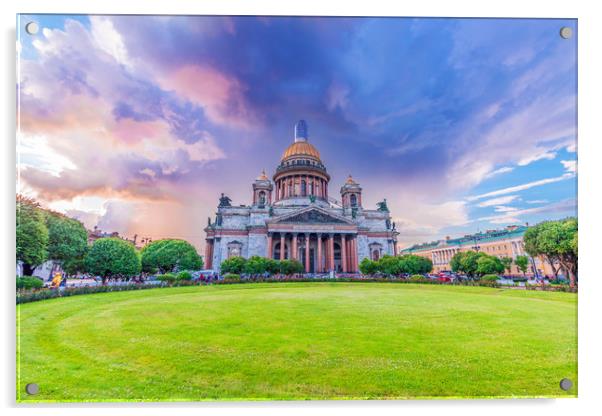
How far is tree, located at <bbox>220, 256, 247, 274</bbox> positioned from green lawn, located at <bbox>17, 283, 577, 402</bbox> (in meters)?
15.0

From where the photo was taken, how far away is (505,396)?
23.5 feet

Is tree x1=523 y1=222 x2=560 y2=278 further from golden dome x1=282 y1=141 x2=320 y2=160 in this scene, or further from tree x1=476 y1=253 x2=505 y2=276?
golden dome x1=282 y1=141 x2=320 y2=160

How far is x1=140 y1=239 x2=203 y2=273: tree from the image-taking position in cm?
1391

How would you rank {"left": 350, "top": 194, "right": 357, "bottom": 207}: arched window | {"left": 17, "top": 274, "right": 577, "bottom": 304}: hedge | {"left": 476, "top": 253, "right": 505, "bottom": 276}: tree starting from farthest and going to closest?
{"left": 350, "top": 194, "right": 357, "bottom": 207}: arched window, {"left": 476, "top": 253, "right": 505, "bottom": 276}: tree, {"left": 17, "top": 274, "right": 577, "bottom": 304}: hedge

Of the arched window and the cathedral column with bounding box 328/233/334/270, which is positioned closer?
the arched window

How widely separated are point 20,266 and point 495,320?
557 inches

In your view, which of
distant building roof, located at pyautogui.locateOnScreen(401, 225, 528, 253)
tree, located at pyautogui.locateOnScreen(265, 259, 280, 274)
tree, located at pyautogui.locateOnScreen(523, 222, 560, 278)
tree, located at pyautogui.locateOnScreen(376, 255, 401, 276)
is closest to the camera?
tree, located at pyautogui.locateOnScreen(523, 222, 560, 278)

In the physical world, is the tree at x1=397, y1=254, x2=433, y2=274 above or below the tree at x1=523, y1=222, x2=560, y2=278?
below

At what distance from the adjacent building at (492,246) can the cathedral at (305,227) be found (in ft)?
39.0

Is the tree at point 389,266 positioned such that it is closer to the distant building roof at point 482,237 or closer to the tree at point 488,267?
→ the tree at point 488,267

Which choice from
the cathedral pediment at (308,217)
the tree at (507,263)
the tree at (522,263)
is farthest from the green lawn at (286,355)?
the cathedral pediment at (308,217)

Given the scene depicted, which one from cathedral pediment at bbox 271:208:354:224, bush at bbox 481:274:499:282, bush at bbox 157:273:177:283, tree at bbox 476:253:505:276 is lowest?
bush at bbox 157:273:177:283

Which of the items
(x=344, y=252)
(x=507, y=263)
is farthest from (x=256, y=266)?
(x=507, y=263)

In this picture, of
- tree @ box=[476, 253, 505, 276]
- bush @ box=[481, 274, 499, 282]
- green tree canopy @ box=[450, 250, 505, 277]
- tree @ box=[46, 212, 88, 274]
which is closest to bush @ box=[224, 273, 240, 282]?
tree @ box=[46, 212, 88, 274]
